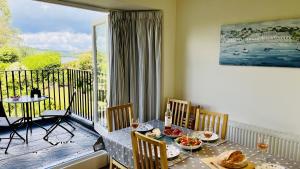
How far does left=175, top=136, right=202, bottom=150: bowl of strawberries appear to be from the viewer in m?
2.00

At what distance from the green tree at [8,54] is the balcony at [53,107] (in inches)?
48.1

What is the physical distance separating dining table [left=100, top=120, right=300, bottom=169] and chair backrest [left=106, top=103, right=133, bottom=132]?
240 millimetres

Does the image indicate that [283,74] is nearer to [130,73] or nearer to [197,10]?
[197,10]

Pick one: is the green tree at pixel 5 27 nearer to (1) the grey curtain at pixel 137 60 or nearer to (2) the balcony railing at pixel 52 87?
(2) the balcony railing at pixel 52 87

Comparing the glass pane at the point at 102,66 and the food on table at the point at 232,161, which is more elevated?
the glass pane at the point at 102,66

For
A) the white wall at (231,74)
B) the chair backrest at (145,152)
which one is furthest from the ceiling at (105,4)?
the chair backrest at (145,152)

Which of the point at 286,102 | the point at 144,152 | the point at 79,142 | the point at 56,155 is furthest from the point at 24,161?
the point at 286,102

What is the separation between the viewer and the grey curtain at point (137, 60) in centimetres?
328

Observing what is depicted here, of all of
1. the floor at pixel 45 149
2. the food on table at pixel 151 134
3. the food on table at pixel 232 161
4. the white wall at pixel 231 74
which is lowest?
the floor at pixel 45 149

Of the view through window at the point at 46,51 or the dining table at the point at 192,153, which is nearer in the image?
the dining table at the point at 192,153

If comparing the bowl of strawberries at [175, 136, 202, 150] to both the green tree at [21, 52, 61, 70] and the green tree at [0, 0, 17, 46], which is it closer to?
the green tree at [21, 52, 61, 70]

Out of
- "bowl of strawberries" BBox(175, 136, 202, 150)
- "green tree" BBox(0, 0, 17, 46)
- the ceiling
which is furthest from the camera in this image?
"green tree" BBox(0, 0, 17, 46)

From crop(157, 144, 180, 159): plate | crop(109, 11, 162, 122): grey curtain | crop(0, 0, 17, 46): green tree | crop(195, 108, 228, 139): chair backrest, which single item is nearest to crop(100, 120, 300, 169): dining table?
crop(157, 144, 180, 159): plate

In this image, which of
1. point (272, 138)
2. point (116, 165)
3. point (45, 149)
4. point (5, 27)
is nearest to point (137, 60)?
point (116, 165)
